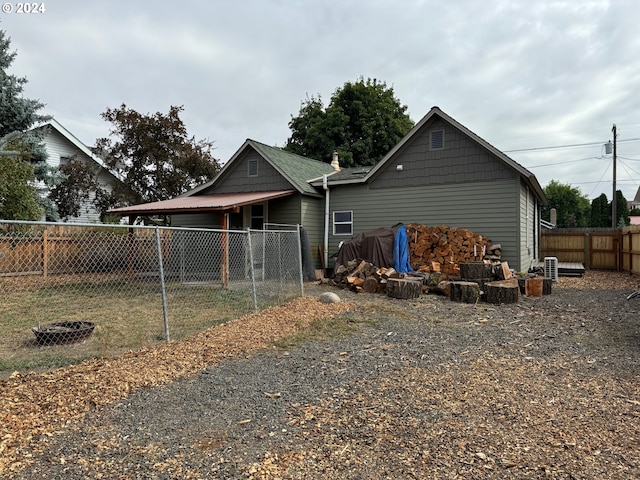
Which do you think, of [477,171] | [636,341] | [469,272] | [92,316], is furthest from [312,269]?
[636,341]

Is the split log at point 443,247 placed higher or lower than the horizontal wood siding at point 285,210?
lower

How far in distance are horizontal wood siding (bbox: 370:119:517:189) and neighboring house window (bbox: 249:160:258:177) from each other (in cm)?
455

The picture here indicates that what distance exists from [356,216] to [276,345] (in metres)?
9.06

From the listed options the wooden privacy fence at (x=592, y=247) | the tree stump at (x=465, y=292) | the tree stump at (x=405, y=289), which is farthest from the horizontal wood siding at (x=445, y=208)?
the wooden privacy fence at (x=592, y=247)

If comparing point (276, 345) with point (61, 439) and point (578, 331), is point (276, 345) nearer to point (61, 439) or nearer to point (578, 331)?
point (61, 439)

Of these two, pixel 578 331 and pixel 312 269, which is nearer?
pixel 578 331

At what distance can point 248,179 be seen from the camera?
49.4 feet

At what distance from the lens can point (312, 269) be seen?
12.9m

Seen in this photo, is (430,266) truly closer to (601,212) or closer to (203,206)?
(203,206)

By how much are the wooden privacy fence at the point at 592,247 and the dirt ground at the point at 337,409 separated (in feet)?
39.5

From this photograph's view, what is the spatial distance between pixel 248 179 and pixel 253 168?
1.56ft

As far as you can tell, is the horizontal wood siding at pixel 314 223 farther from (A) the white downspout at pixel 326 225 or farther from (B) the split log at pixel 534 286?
(B) the split log at pixel 534 286

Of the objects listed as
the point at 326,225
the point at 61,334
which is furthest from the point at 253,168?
the point at 61,334

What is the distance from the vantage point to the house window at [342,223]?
549 inches
